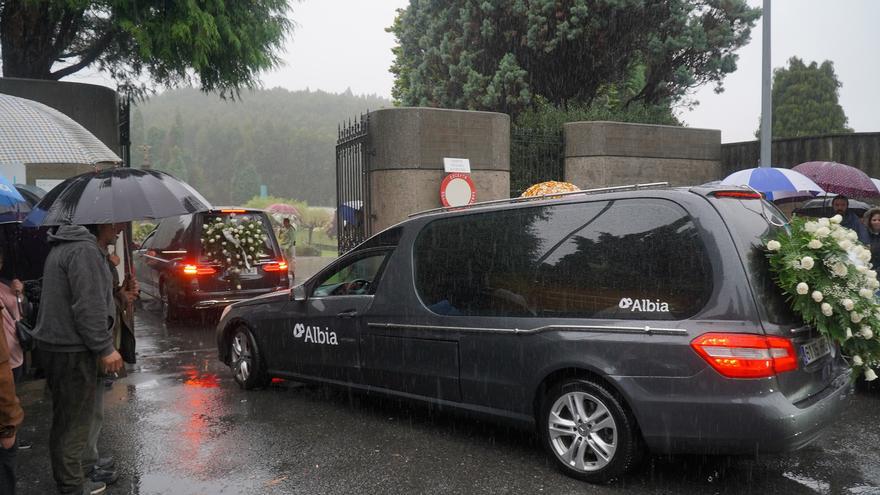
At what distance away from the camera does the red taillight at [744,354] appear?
3.64 metres

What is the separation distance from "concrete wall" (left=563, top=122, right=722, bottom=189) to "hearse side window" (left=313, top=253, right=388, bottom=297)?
768 cm

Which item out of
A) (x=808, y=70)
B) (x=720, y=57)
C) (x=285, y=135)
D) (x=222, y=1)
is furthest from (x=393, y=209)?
(x=285, y=135)

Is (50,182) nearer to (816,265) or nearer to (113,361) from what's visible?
(113,361)

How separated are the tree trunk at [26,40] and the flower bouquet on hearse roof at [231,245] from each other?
17.2ft

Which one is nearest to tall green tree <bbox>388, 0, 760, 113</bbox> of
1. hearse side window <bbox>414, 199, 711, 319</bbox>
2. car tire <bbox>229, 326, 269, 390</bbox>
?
car tire <bbox>229, 326, 269, 390</bbox>

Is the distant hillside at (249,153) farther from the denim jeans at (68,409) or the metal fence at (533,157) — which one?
the denim jeans at (68,409)

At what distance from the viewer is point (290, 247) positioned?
16.3m

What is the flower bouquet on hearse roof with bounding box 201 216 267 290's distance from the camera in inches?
404

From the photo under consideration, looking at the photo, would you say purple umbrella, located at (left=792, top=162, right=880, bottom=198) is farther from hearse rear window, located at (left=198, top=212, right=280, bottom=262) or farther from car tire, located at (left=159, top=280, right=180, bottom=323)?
car tire, located at (left=159, top=280, right=180, bottom=323)

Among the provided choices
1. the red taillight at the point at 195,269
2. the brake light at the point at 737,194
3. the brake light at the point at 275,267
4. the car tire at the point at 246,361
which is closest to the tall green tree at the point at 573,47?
the brake light at the point at 275,267

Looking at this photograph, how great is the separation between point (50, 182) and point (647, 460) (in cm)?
1038

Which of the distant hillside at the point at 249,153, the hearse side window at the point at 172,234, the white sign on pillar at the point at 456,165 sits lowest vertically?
the hearse side window at the point at 172,234

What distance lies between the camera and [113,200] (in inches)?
182

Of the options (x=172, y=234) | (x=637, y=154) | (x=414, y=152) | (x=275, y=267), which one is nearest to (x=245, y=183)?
(x=172, y=234)
